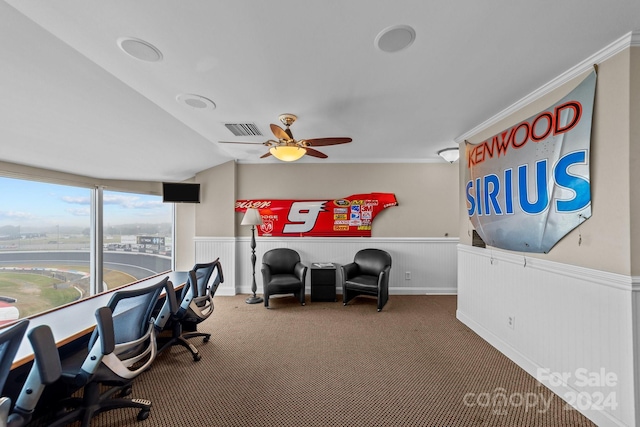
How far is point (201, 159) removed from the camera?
4281mm

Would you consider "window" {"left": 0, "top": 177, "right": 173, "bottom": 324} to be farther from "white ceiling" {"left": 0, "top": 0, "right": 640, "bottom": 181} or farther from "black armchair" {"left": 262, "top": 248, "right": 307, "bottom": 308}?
"black armchair" {"left": 262, "top": 248, "right": 307, "bottom": 308}

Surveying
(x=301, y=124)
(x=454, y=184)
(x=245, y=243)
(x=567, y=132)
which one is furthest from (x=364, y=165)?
(x=567, y=132)

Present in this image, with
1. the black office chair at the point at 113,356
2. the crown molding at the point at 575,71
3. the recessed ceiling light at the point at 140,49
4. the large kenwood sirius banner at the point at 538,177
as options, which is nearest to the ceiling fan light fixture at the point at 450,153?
the large kenwood sirius banner at the point at 538,177

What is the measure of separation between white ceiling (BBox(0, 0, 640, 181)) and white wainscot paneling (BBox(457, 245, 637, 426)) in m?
1.60

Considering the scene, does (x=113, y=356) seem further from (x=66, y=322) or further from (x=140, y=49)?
(x=140, y=49)

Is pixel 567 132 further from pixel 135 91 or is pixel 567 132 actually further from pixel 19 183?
pixel 19 183

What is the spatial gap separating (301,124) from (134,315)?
2.46 meters

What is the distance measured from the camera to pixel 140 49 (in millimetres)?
1683

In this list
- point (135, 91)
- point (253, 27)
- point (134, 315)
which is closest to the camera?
point (253, 27)

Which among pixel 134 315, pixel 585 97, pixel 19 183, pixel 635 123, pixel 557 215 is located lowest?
pixel 134 315

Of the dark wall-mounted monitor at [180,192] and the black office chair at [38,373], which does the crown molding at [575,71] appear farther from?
the dark wall-mounted monitor at [180,192]

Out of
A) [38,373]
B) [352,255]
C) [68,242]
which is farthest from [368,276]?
[68,242]

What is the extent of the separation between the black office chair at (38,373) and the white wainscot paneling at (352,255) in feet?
11.3

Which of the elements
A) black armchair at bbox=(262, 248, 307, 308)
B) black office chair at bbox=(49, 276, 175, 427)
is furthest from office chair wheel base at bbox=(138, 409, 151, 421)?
black armchair at bbox=(262, 248, 307, 308)
